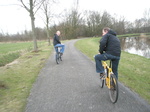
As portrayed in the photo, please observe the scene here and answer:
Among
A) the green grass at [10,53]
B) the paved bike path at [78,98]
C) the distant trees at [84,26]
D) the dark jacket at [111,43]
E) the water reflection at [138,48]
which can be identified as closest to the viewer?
the paved bike path at [78,98]

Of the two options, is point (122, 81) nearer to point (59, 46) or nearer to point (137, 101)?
point (137, 101)

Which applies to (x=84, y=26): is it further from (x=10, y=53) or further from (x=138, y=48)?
(x=10, y=53)

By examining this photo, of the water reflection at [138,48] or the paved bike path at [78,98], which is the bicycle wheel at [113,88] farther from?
the water reflection at [138,48]

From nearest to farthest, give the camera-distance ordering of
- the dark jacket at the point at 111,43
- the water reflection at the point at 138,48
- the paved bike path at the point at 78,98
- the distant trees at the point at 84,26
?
the paved bike path at the point at 78,98 < the dark jacket at the point at 111,43 < the water reflection at the point at 138,48 < the distant trees at the point at 84,26

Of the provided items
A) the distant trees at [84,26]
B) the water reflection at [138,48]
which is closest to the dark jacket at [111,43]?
the water reflection at [138,48]

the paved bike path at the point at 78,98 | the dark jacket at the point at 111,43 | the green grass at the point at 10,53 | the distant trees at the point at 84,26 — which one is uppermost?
the distant trees at the point at 84,26

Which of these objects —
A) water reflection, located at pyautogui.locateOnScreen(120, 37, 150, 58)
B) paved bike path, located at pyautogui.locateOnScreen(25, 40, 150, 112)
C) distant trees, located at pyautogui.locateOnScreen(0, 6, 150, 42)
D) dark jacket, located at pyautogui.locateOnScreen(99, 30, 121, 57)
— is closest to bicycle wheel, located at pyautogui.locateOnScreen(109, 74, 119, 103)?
paved bike path, located at pyautogui.locateOnScreen(25, 40, 150, 112)

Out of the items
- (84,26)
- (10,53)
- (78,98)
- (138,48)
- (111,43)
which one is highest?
(84,26)

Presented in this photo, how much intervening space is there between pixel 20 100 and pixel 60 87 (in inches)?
53.9

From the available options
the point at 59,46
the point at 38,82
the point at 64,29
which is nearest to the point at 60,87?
the point at 38,82

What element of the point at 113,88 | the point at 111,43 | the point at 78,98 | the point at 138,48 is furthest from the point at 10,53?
the point at 138,48

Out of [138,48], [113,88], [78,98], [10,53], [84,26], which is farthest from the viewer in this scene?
[84,26]

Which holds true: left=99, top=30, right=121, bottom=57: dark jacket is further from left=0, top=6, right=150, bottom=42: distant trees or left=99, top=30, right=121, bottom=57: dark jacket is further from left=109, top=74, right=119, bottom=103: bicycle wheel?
left=0, top=6, right=150, bottom=42: distant trees

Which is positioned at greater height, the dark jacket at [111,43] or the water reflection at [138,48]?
the dark jacket at [111,43]
